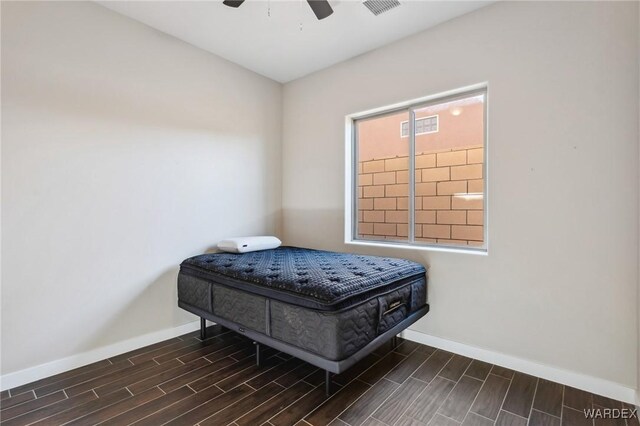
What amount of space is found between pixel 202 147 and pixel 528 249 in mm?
2924

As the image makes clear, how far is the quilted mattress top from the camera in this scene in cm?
180

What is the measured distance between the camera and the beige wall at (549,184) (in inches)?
72.8

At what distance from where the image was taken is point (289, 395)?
1.90m

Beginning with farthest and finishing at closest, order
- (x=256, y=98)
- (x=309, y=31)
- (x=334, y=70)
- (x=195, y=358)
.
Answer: (x=256, y=98) < (x=334, y=70) < (x=309, y=31) < (x=195, y=358)

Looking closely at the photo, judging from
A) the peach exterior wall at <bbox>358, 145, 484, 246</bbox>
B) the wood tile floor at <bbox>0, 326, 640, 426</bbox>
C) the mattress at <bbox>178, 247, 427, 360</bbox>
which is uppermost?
the peach exterior wall at <bbox>358, 145, 484, 246</bbox>

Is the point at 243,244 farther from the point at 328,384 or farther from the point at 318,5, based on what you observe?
the point at 318,5

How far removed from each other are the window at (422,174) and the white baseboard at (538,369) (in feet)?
2.60

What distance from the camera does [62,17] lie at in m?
2.19

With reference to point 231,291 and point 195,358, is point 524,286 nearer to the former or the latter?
point 231,291

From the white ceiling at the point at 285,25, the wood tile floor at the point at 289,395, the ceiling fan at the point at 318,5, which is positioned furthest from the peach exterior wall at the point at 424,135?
the wood tile floor at the point at 289,395

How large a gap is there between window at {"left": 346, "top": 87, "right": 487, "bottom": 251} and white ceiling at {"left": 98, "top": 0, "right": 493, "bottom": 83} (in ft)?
2.10

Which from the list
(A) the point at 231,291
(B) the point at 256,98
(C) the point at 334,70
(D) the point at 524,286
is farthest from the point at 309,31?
(D) the point at 524,286

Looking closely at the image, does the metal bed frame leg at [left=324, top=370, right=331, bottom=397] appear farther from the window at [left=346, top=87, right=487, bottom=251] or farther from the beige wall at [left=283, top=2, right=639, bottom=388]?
the window at [left=346, top=87, right=487, bottom=251]

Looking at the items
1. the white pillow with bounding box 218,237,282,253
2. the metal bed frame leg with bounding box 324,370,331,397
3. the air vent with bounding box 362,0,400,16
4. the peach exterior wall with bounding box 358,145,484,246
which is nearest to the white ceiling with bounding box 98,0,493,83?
the air vent with bounding box 362,0,400,16
